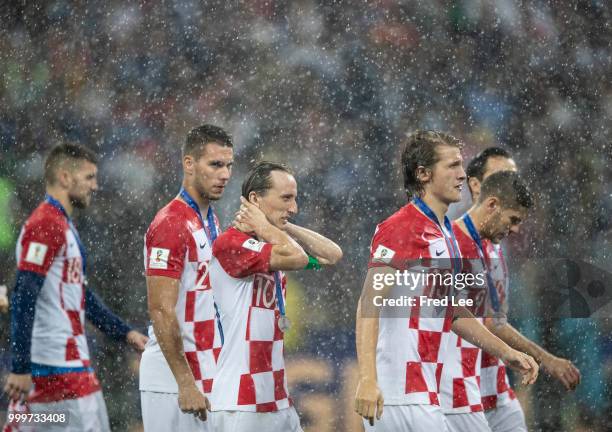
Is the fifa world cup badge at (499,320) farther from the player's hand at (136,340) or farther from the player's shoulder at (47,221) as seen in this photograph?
the player's shoulder at (47,221)

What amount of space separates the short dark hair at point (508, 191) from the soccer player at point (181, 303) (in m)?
1.17

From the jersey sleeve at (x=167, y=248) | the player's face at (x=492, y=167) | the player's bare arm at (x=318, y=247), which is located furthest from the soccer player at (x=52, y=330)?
the player's face at (x=492, y=167)

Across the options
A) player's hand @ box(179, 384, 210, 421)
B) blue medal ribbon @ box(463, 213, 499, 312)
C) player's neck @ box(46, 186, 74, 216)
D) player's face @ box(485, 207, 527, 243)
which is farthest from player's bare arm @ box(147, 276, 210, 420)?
player's face @ box(485, 207, 527, 243)

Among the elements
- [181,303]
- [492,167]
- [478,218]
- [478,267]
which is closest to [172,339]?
[181,303]

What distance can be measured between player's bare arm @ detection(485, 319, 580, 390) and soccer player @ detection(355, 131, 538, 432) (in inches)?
27.5

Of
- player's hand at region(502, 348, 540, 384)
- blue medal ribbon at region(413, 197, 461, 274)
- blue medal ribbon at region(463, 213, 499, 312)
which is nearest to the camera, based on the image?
player's hand at region(502, 348, 540, 384)

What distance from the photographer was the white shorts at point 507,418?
12.3 feet

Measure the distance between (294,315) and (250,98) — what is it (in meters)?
1.87

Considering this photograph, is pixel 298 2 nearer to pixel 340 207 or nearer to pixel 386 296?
pixel 340 207

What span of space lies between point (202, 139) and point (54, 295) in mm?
870

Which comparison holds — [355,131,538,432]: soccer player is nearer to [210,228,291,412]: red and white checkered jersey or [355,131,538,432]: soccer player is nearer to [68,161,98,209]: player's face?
[210,228,291,412]: red and white checkered jersey

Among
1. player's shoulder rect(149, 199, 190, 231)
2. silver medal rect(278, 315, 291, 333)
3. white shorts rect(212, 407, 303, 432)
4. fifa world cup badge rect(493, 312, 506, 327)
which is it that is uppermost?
player's shoulder rect(149, 199, 190, 231)

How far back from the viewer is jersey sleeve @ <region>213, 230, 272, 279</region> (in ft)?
9.57

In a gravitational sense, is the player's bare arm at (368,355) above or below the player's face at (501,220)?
below
